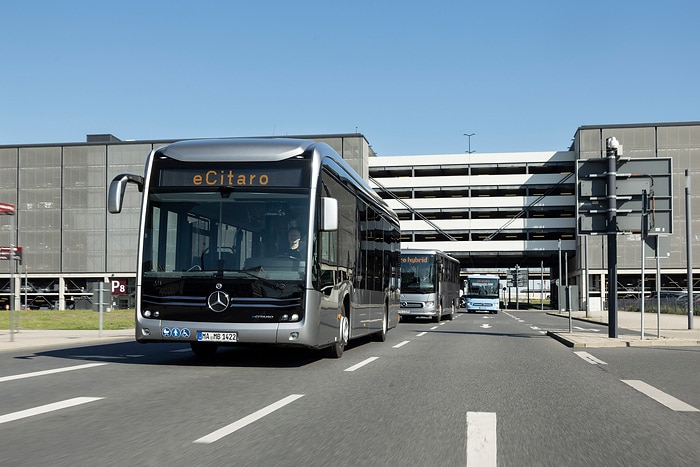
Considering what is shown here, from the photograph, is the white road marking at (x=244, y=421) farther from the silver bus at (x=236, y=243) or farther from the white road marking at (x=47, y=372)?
the white road marking at (x=47, y=372)

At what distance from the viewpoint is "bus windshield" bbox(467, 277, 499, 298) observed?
2242 inches

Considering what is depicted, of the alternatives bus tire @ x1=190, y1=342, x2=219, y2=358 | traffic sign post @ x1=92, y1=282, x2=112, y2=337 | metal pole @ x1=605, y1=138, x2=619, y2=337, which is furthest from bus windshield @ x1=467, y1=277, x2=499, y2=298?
bus tire @ x1=190, y1=342, x2=219, y2=358

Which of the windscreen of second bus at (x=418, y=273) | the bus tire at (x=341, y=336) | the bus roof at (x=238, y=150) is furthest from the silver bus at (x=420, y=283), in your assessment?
the bus roof at (x=238, y=150)

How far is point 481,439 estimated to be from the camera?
592 cm

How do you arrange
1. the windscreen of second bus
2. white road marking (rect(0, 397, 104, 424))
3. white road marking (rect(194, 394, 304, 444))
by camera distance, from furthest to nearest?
1. the windscreen of second bus
2. white road marking (rect(0, 397, 104, 424))
3. white road marking (rect(194, 394, 304, 444))

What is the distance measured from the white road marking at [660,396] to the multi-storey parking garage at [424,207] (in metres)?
62.4

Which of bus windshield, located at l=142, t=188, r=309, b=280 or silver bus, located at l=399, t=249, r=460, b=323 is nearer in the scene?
bus windshield, located at l=142, t=188, r=309, b=280

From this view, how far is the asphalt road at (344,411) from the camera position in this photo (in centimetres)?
532

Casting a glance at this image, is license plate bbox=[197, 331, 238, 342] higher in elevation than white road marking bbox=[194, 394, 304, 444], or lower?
higher

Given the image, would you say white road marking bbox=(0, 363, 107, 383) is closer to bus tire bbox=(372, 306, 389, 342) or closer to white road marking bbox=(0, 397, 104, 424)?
white road marking bbox=(0, 397, 104, 424)

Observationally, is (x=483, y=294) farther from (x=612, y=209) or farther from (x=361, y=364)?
(x=361, y=364)

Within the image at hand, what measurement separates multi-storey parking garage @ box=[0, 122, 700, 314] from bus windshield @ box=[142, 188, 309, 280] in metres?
62.9

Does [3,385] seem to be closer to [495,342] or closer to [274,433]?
[274,433]

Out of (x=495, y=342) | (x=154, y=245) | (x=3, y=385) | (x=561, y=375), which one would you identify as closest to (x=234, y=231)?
(x=154, y=245)
